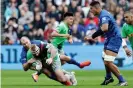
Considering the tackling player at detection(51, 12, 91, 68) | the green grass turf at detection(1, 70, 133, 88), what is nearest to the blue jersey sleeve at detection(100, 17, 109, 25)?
the green grass turf at detection(1, 70, 133, 88)

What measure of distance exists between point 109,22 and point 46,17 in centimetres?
1225

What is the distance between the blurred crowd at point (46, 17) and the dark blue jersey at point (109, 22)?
415 inches

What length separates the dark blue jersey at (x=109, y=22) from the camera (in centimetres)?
1622

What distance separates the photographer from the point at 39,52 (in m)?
16.3

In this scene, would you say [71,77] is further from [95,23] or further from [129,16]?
[95,23]

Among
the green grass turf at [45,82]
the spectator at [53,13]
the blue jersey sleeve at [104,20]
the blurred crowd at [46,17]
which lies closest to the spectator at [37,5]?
the blurred crowd at [46,17]

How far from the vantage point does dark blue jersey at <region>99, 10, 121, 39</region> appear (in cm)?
1622

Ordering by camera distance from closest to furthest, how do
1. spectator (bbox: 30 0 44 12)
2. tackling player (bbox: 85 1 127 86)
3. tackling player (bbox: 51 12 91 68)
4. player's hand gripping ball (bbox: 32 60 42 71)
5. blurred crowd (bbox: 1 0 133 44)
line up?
tackling player (bbox: 85 1 127 86) → player's hand gripping ball (bbox: 32 60 42 71) → tackling player (bbox: 51 12 91 68) → blurred crowd (bbox: 1 0 133 44) → spectator (bbox: 30 0 44 12)

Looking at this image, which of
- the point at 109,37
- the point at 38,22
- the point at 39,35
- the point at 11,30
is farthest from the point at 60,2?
the point at 109,37

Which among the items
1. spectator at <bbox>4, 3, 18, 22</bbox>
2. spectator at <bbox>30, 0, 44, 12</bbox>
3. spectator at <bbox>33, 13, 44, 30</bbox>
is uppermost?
spectator at <bbox>30, 0, 44, 12</bbox>

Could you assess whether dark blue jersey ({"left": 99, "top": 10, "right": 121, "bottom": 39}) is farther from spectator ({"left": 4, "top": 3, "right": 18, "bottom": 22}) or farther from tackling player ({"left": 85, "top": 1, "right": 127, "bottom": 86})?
spectator ({"left": 4, "top": 3, "right": 18, "bottom": 22})

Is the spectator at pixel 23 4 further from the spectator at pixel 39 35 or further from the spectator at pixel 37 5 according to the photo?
the spectator at pixel 39 35

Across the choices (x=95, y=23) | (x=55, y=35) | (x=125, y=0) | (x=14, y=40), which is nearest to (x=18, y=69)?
(x=14, y=40)

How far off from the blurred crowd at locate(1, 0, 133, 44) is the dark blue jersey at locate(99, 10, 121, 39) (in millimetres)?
10549
